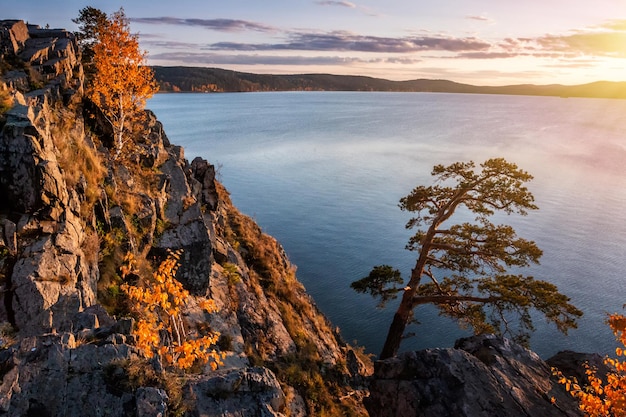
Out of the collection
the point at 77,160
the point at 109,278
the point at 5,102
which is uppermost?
the point at 5,102

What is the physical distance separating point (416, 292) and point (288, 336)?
869cm

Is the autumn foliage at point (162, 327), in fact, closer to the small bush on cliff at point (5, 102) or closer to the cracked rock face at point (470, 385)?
the small bush on cliff at point (5, 102)

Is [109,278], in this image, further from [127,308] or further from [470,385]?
[470,385]

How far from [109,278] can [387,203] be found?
49969 mm

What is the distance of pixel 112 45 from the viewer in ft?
76.7

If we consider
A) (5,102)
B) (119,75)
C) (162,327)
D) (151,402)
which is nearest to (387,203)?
(119,75)

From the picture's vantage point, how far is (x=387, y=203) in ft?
198

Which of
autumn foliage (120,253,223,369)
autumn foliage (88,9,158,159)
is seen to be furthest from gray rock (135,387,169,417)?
autumn foliage (88,9,158,159)

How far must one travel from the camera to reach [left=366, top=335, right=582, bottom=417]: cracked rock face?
543 inches

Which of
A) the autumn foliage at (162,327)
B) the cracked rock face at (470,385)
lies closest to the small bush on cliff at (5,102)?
the autumn foliage at (162,327)

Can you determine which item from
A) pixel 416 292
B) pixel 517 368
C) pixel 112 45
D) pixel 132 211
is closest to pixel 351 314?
pixel 416 292

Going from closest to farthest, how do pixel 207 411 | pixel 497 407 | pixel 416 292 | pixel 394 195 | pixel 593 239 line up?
pixel 207 411 → pixel 497 407 → pixel 416 292 → pixel 593 239 → pixel 394 195

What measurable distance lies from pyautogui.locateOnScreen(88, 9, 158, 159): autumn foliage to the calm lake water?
22.6 meters

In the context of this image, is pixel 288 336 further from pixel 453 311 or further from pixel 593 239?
pixel 593 239
